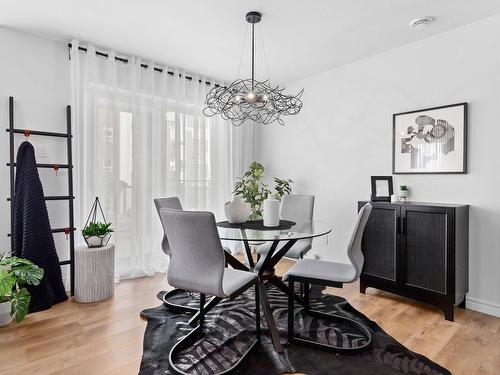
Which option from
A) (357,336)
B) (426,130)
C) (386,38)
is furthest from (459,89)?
(357,336)

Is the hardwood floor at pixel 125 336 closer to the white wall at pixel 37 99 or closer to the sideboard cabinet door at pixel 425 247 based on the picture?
the sideboard cabinet door at pixel 425 247

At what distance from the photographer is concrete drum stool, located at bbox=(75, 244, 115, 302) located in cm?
283

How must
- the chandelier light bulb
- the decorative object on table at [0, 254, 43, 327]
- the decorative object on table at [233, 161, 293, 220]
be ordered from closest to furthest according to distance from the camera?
the decorative object on table at [0, 254, 43, 327] < the chandelier light bulb < the decorative object on table at [233, 161, 293, 220]

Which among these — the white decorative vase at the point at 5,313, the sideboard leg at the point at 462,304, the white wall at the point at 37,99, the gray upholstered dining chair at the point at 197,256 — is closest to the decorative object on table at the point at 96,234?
the white wall at the point at 37,99

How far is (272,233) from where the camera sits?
2.30 m

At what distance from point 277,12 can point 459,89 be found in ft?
5.89

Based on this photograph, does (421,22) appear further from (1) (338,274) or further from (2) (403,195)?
(1) (338,274)

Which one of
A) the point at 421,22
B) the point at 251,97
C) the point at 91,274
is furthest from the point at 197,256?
the point at 421,22

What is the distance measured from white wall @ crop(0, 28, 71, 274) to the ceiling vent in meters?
3.38

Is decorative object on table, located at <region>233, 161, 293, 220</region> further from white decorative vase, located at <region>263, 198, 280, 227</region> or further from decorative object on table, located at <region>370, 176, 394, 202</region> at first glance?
white decorative vase, located at <region>263, 198, 280, 227</region>

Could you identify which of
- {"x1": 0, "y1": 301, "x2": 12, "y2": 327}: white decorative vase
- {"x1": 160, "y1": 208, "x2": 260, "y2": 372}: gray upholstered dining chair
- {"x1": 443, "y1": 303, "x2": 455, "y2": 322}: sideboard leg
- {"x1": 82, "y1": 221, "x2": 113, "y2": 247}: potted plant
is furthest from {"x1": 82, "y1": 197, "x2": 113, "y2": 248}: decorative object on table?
{"x1": 443, "y1": 303, "x2": 455, "y2": 322}: sideboard leg

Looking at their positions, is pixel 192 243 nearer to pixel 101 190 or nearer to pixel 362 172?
pixel 101 190

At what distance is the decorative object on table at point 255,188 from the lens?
4.25 m

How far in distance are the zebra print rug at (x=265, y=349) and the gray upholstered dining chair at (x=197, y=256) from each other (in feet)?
0.39
